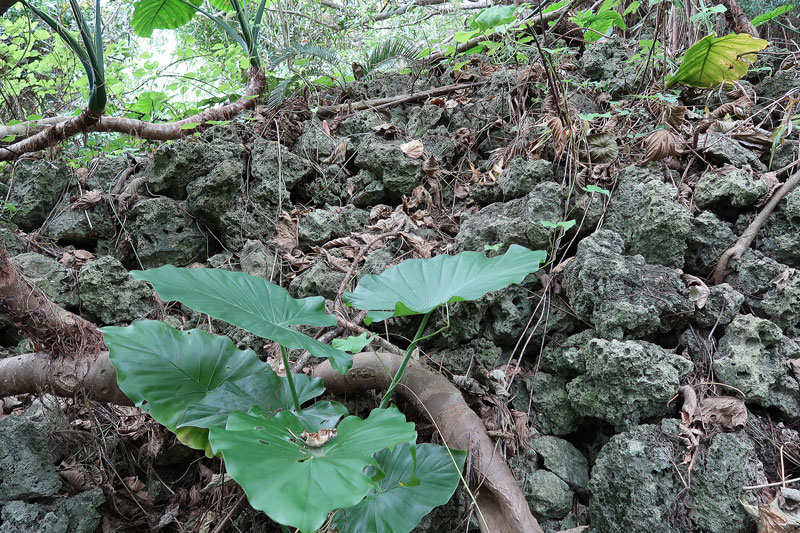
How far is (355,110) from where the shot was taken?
2.93 m

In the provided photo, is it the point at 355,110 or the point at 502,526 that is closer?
the point at 502,526

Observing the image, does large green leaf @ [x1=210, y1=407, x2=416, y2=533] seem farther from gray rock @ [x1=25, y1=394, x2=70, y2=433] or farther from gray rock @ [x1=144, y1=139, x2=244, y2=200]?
gray rock @ [x1=144, y1=139, x2=244, y2=200]

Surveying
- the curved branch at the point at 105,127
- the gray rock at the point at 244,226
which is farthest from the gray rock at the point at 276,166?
the curved branch at the point at 105,127

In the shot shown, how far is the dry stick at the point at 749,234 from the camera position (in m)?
1.59

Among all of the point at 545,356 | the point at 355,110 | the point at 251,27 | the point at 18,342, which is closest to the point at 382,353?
the point at 545,356

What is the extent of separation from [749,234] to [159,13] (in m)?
3.55

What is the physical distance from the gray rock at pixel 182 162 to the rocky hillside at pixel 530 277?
0.04 ft

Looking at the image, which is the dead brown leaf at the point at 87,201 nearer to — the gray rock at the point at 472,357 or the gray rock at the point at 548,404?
the gray rock at the point at 472,357

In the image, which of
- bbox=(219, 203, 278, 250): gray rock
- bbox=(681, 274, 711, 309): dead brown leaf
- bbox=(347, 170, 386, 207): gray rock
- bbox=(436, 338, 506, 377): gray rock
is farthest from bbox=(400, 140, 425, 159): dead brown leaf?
bbox=(681, 274, 711, 309): dead brown leaf

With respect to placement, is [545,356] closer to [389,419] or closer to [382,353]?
[382,353]

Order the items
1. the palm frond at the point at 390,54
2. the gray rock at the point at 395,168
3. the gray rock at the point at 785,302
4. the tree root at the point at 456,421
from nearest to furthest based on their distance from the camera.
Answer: the tree root at the point at 456,421 → the gray rock at the point at 785,302 → the gray rock at the point at 395,168 → the palm frond at the point at 390,54

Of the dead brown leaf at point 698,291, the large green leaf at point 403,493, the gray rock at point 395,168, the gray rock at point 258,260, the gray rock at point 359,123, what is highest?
the gray rock at point 359,123

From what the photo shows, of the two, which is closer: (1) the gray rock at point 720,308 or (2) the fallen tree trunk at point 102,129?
(1) the gray rock at point 720,308

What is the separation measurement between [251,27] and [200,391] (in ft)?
9.55
